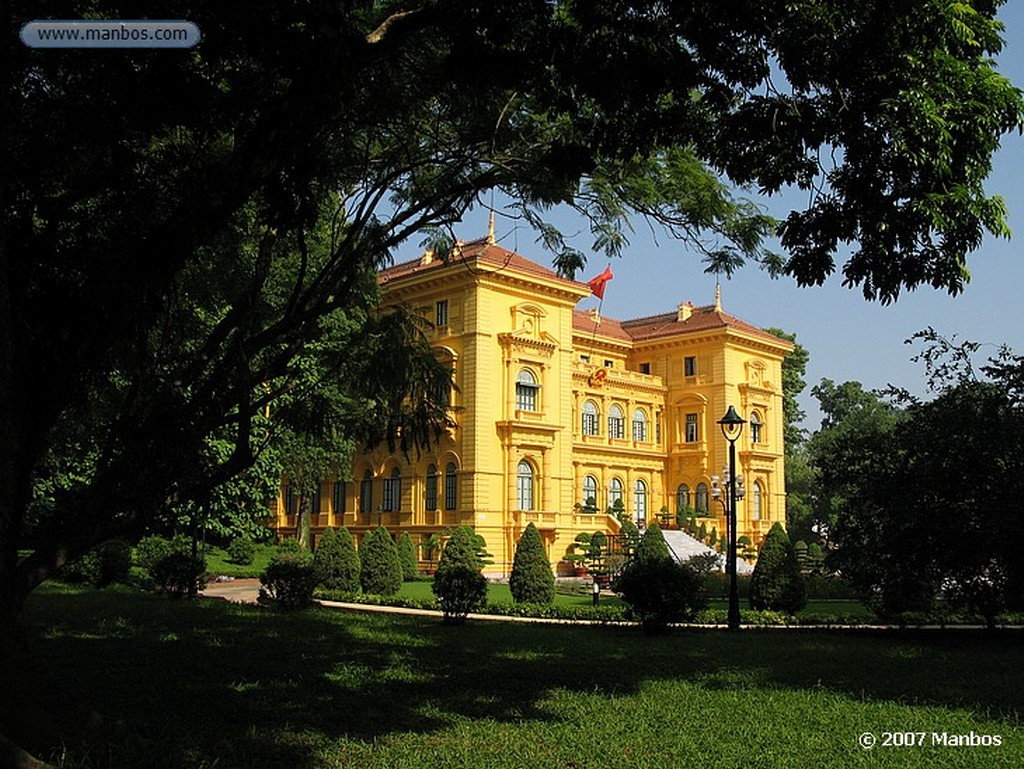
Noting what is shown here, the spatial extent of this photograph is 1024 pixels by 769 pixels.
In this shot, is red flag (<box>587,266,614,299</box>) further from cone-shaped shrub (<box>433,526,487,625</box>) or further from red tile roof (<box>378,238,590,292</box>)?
cone-shaped shrub (<box>433,526,487,625</box>)

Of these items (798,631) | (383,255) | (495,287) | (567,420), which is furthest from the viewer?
(567,420)

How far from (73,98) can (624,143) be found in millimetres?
3931

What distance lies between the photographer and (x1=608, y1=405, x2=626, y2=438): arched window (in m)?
46.4

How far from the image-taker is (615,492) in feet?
151

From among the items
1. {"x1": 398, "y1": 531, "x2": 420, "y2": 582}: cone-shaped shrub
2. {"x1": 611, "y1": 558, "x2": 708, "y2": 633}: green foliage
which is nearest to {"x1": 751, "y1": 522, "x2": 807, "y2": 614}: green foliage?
{"x1": 611, "y1": 558, "x2": 708, "y2": 633}: green foliage

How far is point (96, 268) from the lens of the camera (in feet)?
19.5

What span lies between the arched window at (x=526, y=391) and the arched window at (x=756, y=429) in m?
15.5

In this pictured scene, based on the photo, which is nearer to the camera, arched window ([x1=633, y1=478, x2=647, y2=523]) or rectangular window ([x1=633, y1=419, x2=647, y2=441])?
arched window ([x1=633, y1=478, x2=647, y2=523])

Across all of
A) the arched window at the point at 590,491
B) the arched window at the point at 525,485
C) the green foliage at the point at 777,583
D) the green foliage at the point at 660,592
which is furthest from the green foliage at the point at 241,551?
the green foliage at the point at 660,592

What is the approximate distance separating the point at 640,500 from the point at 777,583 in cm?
2869

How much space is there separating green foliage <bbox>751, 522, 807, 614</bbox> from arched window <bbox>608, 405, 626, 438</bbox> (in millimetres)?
27006

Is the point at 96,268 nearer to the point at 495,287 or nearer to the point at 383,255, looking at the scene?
the point at 383,255

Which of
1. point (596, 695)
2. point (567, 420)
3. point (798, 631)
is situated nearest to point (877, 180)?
point (596, 695)

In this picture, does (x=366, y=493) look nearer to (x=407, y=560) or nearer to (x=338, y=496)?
(x=338, y=496)
